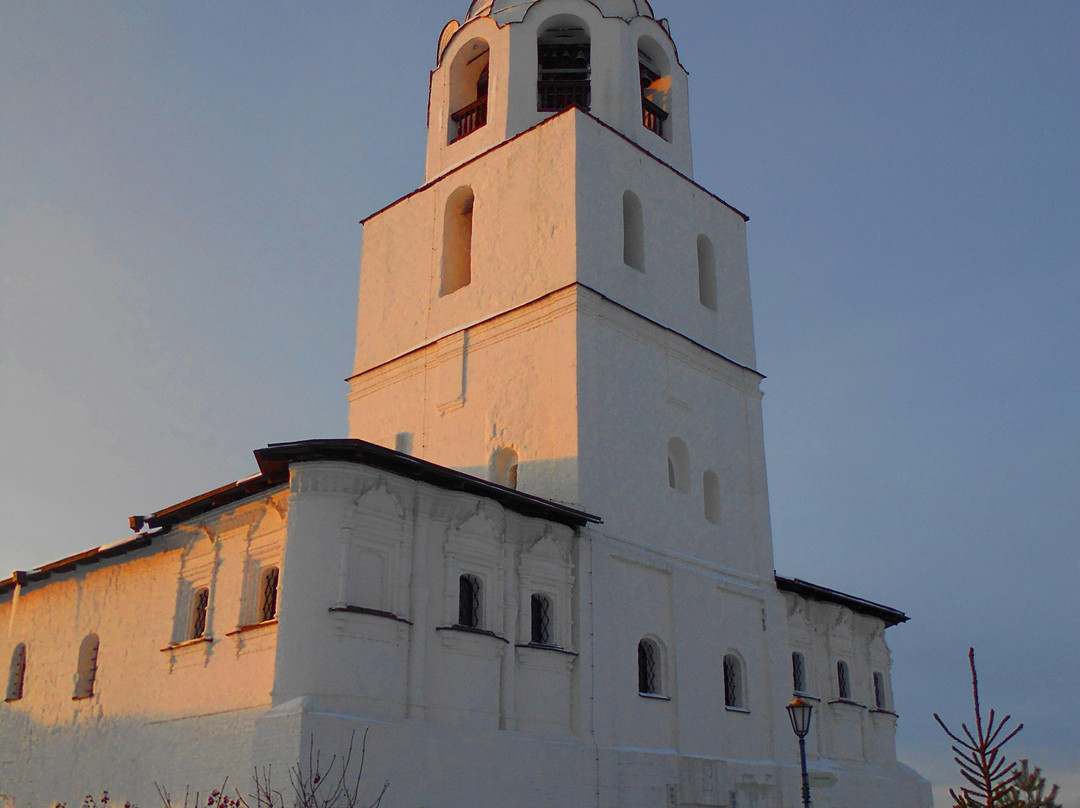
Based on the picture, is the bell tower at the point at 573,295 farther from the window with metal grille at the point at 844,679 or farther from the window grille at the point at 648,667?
the window with metal grille at the point at 844,679

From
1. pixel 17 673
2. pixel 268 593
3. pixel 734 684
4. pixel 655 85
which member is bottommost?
pixel 734 684

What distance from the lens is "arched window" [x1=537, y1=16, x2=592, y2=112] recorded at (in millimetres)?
25906

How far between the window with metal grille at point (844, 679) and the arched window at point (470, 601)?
36.4 feet

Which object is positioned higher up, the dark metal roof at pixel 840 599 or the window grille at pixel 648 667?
the dark metal roof at pixel 840 599

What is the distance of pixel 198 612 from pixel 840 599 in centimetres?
1418

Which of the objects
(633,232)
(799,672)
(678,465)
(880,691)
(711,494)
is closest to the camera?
(678,465)

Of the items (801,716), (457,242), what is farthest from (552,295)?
(801,716)

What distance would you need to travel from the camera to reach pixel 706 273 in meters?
25.8

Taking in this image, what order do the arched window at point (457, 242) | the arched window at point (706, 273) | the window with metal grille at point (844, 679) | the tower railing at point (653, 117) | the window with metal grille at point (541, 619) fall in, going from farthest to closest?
the tower railing at point (653, 117)
the window with metal grille at point (844, 679)
the arched window at point (706, 273)
the arched window at point (457, 242)
the window with metal grille at point (541, 619)

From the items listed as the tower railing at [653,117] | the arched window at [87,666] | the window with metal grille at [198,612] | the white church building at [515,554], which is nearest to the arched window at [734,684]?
the white church building at [515,554]

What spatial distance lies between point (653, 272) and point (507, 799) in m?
11.4

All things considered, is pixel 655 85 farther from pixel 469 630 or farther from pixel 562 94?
pixel 469 630

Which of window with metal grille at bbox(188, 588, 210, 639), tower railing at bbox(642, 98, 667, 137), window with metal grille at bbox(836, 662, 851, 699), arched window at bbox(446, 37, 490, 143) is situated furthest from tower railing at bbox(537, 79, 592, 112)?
window with metal grille at bbox(836, 662, 851, 699)

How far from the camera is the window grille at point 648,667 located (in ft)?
67.7
